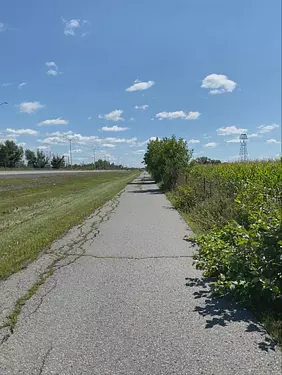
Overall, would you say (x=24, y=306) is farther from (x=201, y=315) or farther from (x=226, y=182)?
(x=226, y=182)

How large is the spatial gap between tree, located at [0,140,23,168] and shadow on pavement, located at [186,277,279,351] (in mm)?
116066

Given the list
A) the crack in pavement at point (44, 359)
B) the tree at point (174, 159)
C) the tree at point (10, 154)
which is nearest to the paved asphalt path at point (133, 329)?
the crack in pavement at point (44, 359)

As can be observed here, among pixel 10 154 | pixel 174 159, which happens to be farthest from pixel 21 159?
pixel 174 159

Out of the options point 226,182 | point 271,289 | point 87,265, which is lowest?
point 87,265

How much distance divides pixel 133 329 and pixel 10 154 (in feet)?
392

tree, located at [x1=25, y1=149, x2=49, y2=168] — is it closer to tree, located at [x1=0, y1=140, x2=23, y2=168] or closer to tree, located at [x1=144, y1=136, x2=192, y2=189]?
tree, located at [x1=0, y1=140, x2=23, y2=168]

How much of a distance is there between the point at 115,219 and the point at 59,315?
7.89 metres

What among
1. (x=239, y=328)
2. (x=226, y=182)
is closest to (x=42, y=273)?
(x=239, y=328)

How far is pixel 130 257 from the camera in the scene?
21.0ft

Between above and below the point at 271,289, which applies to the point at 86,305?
below

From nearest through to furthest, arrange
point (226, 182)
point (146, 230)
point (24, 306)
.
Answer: point (24, 306), point (146, 230), point (226, 182)

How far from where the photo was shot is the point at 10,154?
11219 cm

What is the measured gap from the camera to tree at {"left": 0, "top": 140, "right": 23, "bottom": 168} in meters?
109

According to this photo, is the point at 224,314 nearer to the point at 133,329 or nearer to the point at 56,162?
the point at 133,329
